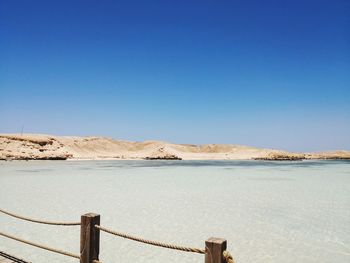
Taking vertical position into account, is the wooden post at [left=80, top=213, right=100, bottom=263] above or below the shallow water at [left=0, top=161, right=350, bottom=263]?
above

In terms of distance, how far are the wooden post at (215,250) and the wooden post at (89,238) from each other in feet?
6.02

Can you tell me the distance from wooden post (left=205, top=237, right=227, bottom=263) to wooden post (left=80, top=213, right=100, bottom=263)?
72.3 inches

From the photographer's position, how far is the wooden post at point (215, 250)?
10.1 feet

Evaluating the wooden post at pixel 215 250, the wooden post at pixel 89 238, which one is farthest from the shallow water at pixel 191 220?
the wooden post at pixel 215 250

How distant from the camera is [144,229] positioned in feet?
30.7

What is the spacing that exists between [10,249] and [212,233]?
4803mm

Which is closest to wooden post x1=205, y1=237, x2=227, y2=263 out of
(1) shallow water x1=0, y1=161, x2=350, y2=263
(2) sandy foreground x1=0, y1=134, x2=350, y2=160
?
(1) shallow water x1=0, y1=161, x2=350, y2=263

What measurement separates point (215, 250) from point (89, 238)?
1.99 m

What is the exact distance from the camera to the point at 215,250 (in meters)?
3.10

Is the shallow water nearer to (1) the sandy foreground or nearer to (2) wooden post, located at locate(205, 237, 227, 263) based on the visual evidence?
(2) wooden post, located at locate(205, 237, 227, 263)

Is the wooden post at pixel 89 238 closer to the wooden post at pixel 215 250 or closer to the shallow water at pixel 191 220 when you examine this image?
the wooden post at pixel 215 250

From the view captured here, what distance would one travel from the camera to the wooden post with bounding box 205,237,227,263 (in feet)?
10.1

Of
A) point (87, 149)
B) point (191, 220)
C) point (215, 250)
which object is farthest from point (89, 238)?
point (87, 149)

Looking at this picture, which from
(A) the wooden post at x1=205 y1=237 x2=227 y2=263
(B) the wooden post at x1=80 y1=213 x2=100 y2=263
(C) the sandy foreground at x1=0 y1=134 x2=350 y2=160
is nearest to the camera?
(A) the wooden post at x1=205 y1=237 x2=227 y2=263
